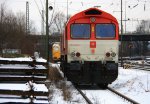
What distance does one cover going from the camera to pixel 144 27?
151m

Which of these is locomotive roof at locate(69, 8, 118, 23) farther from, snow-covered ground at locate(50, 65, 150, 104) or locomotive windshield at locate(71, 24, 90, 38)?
snow-covered ground at locate(50, 65, 150, 104)

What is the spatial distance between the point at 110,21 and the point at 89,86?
373cm

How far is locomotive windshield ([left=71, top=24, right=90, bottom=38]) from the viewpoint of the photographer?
19.9m

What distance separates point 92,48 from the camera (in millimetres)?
19797

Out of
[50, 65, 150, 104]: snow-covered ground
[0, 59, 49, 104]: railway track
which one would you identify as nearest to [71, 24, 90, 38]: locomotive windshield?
[50, 65, 150, 104]: snow-covered ground

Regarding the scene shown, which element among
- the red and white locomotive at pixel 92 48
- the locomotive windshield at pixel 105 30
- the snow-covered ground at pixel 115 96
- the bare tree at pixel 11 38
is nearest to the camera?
the snow-covered ground at pixel 115 96

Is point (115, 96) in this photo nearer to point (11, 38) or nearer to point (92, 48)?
point (92, 48)

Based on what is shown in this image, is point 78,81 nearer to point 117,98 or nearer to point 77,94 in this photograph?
point 77,94

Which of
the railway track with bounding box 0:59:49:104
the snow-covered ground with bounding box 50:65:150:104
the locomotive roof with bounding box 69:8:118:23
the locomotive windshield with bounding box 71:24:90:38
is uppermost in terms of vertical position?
the locomotive roof with bounding box 69:8:118:23

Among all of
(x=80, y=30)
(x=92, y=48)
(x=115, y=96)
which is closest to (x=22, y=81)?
(x=115, y=96)

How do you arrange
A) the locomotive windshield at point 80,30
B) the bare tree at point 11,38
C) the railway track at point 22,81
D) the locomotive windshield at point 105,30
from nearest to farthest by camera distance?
the railway track at point 22,81, the locomotive windshield at point 80,30, the locomotive windshield at point 105,30, the bare tree at point 11,38

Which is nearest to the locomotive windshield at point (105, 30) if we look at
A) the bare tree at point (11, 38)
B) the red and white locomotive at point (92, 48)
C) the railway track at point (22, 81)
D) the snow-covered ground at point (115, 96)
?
the red and white locomotive at point (92, 48)

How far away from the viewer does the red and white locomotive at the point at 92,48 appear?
64.3 feet

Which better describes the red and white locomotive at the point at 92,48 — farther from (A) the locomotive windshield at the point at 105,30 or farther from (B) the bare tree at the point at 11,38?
(B) the bare tree at the point at 11,38
